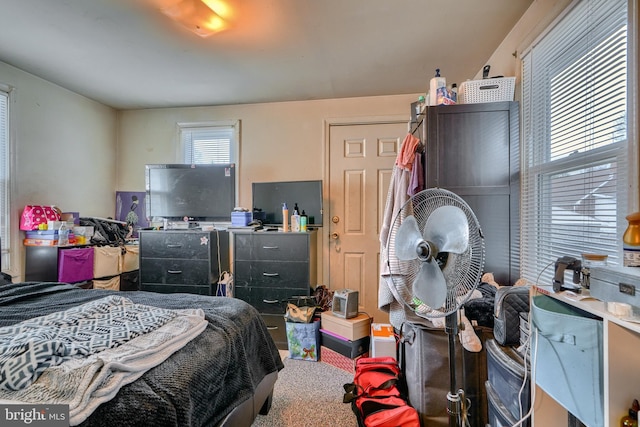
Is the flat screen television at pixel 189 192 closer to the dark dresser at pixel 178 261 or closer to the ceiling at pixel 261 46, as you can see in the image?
the dark dresser at pixel 178 261

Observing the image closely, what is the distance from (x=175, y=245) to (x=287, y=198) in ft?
3.79

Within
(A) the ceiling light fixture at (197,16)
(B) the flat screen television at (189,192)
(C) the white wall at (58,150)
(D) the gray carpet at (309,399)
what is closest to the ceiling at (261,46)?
(A) the ceiling light fixture at (197,16)

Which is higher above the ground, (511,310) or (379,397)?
(511,310)

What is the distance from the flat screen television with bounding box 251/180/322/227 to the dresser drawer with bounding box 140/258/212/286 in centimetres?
76

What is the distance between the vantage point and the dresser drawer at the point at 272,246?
8.54 feet

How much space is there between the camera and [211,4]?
1.64 m

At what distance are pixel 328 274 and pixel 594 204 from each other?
88.8 inches

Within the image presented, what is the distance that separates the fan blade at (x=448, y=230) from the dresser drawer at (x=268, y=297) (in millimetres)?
1751

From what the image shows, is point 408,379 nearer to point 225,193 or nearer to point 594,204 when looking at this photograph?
point 594,204

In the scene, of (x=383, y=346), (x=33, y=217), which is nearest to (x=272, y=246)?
(x=383, y=346)

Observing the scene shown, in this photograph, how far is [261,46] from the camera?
209 cm

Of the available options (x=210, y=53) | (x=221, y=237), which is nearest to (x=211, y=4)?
(x=210, y=53)

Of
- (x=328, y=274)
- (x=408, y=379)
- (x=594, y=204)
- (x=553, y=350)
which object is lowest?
(x=408, y=379)

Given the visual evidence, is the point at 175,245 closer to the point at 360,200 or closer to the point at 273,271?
the point at 273,271
